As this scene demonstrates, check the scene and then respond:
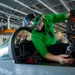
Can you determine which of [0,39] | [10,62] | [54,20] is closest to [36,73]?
[10,62]

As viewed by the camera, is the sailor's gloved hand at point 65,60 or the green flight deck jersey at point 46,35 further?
the green flight deck jersey at point 46,35

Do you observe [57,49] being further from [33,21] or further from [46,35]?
[33,21]

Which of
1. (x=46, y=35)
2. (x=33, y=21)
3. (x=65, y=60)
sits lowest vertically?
(x=65, y=60)

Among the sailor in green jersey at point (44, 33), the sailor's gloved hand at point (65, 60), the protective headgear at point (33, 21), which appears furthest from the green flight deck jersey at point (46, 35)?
the sailor's gloved hand at point (65, 60)

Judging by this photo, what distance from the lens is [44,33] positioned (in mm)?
2635

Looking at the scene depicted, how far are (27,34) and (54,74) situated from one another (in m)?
1.39

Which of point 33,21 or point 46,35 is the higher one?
point 33,21

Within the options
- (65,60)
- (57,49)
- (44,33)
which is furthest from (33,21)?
(57,49)

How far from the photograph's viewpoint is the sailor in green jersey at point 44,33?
2.15 m

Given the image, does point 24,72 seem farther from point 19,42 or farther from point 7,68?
point 19,42

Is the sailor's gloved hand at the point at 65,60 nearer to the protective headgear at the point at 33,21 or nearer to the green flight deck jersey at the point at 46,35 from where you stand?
the green flight deck jersey at the point at 46,35

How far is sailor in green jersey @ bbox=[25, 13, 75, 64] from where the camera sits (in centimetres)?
215

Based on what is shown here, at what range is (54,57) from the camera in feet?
7.00

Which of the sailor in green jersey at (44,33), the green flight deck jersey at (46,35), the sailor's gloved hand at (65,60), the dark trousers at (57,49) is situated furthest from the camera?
the dark trousers at (57,49)
